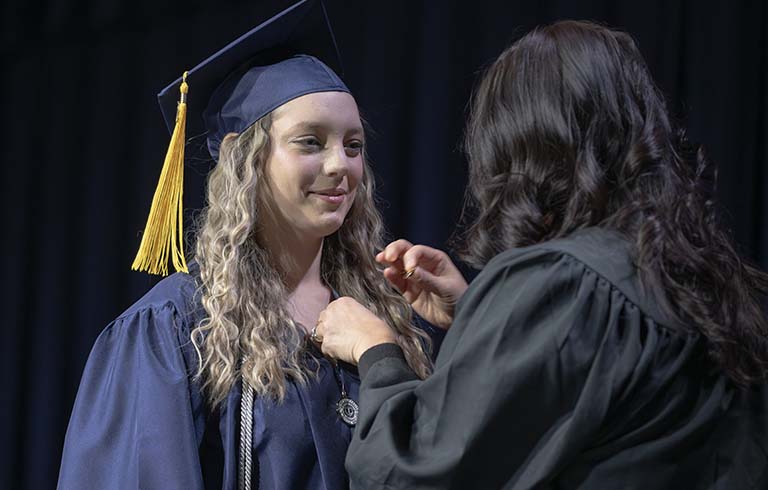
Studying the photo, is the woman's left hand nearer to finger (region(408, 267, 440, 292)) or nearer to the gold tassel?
finger (region(408, 267, 440, 292))

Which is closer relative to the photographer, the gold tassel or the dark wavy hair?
the dark wavy hair

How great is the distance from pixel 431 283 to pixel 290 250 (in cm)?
33

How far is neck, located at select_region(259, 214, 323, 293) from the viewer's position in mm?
1858

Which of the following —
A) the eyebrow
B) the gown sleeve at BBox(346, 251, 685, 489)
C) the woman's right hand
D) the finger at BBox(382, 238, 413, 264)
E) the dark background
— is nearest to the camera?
the gown sleeve at BBox(346, 251, 685, 489)

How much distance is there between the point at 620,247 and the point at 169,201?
1045 mm

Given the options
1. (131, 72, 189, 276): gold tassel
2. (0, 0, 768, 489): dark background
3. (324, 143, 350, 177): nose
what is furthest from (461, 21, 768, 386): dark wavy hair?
(0, 0, 768, 489): dark background

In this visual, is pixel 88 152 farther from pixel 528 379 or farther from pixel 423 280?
pixel 528 379

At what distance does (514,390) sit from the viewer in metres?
1.10

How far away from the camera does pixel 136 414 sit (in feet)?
5.19

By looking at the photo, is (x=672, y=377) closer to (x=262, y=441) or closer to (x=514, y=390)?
(x=514, y=390)

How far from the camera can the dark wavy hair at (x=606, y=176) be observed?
117 cm

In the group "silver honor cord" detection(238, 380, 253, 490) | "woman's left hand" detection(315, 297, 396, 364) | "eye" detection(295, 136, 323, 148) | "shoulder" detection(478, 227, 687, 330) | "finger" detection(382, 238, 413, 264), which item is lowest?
"silver honor cord" detection(238, 380, 253, 490)

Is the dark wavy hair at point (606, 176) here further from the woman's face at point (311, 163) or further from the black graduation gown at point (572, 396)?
the woman's face at point (311, 163)

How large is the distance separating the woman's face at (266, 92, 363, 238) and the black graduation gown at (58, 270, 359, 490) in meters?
0.28
